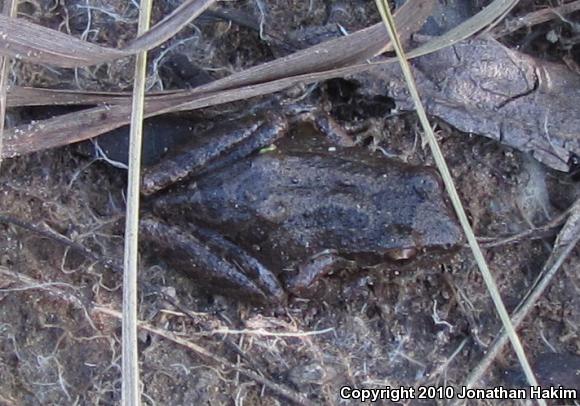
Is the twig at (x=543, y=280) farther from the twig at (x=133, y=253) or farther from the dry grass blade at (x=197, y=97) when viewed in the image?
the twig at (x=133, y=253)

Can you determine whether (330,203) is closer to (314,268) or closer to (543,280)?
(314,268)

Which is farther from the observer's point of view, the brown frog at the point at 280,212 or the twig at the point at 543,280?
the twig at the point at 543,280

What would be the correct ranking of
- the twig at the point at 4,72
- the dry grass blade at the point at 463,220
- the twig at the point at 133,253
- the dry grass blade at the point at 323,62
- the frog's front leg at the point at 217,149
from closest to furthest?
the twig at the point at 133,253, the dry grass blade at the point at 463,220, the twig at the point at 4,72, the dry grass blade at the point at 323,62, the frog's front leg at the point at 217,149

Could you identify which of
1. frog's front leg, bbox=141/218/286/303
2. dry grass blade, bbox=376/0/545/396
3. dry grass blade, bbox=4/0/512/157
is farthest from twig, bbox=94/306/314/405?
dry grass blade, bbox=376/0/545/396

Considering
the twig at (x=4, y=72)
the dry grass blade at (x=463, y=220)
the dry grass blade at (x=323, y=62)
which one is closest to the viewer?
the dry grass blade at (x=463, y=220)

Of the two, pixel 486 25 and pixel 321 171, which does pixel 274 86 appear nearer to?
pixel 321 171

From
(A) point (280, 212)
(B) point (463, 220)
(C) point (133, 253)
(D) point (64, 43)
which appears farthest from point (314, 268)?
(D) point (64, 43)

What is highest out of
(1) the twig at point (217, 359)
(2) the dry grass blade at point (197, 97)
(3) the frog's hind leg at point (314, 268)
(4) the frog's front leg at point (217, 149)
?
(2) the dry grass blade at point (197, 97)

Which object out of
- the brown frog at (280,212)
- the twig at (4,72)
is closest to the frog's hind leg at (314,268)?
the brown frog at (280,212)

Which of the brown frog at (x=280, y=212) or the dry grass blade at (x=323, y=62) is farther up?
the dry grass blade at (x=323, y=62)
